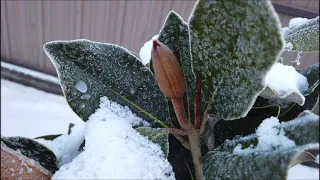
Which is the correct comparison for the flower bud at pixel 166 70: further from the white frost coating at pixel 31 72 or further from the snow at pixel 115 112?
the white frost coating at pixel 31 72

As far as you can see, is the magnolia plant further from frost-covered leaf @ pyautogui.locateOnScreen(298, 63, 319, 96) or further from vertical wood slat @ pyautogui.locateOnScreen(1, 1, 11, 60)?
vertical wood slat @ pyautogui.locateOnScreen(1, 1, 11, 60)

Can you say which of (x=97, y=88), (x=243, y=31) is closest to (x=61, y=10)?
(x=97, y=88)

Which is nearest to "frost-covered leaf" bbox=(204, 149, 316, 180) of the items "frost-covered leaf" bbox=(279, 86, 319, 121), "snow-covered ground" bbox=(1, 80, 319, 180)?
"frost-covered leaf" bbox=(279, 86, 319, 121)

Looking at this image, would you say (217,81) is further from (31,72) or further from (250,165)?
(31,72)

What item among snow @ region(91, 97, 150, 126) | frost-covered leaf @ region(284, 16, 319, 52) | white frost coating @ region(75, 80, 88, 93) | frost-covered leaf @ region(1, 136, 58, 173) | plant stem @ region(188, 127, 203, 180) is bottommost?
frost-covered leaf @ region(1, 136, 58, 173)

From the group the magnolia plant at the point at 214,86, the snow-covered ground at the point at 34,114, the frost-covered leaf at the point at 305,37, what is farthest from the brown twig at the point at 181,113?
the snow-covered ground at the point at 34,114
